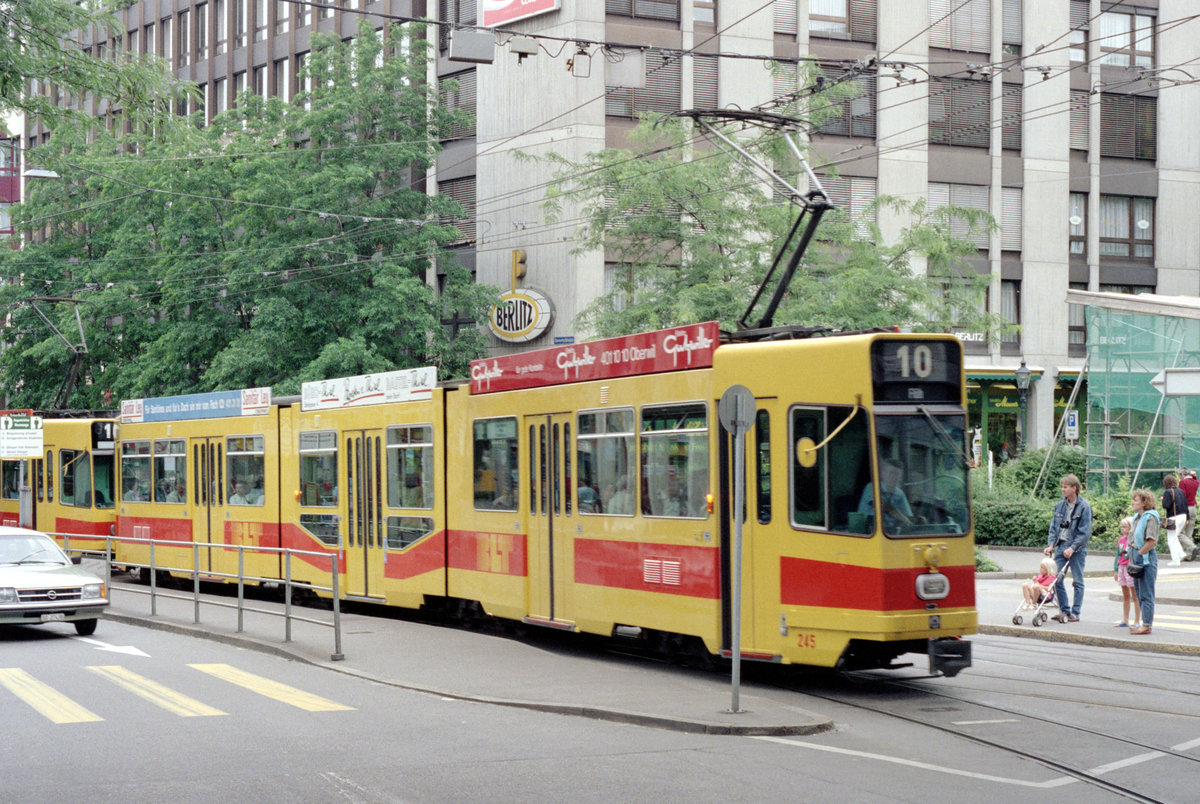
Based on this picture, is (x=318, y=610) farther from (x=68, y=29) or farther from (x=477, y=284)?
(x=477, y=284)

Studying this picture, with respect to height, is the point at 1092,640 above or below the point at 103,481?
below

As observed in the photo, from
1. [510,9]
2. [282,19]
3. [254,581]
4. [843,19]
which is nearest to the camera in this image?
[254,581]

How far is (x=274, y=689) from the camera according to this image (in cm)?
1303

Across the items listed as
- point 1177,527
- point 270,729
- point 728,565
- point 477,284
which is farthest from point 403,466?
point 477,284

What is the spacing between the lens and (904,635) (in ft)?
38.7

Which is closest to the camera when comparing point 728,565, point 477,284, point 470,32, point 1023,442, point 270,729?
point 270,729

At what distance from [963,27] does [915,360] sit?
A: 35.4 m

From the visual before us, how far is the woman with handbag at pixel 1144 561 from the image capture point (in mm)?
16719

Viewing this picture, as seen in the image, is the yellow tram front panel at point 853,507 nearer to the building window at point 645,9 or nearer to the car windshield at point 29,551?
the car windshield at point 29,551

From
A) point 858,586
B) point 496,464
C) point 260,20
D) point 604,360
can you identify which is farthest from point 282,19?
point 858,586

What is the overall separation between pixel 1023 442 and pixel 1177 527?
1874 centimetres

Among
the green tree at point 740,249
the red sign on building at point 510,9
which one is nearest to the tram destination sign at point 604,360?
the green tree at point 740,249

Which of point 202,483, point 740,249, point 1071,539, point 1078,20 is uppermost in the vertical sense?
point 1078,20

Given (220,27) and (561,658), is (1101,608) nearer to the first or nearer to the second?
(561,658)
